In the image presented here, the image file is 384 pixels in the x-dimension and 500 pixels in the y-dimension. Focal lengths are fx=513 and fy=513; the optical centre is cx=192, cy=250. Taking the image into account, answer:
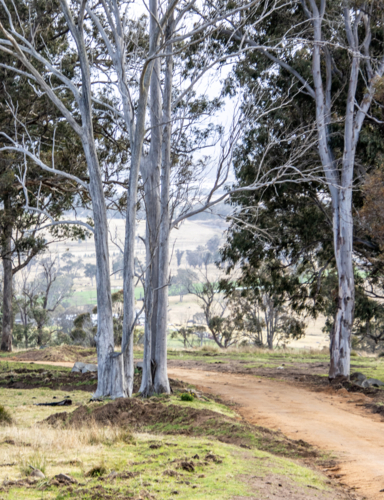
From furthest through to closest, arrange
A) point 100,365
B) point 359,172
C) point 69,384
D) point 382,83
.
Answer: point 359,172 < point 382,83 < point 69,384 < point 100,365

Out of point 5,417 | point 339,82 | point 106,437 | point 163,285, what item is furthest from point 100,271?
point 339,82

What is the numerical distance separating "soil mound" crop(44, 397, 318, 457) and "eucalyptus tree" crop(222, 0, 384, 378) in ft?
26.6

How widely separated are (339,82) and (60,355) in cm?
1537

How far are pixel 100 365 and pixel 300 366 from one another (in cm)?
1190

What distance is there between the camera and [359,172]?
17438mm

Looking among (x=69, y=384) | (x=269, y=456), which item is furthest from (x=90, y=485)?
(x=69, y=384)

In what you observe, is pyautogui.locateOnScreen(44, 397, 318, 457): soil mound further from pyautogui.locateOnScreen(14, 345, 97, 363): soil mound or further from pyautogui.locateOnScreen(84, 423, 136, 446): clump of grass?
pyautogui.locateOnScreen(14, 345, 97, 363): soil mound

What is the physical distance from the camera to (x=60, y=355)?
21.8 metres

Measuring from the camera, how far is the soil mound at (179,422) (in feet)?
24.0

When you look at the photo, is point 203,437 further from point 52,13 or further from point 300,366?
point 52,13

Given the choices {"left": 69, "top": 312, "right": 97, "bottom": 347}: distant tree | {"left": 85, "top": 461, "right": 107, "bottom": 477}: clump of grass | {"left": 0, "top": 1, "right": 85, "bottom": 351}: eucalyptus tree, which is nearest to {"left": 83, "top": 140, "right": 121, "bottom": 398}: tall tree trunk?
{"left": 85, "top": 461, "right": 107, "bottom": 477}: clump of grass

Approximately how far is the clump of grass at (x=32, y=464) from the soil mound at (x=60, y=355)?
15.4 metres

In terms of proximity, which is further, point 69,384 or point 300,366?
point 300,366

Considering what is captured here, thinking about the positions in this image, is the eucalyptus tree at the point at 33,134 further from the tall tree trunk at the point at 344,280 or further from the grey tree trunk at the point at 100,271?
the tall tree trunk at the point at 344,280
